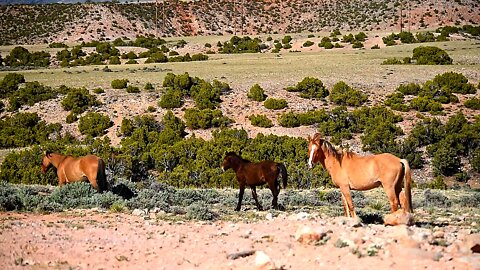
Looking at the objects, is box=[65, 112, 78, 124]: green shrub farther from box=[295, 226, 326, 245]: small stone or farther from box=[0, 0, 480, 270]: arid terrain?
box=[295, 226, 326, 245]: small stone

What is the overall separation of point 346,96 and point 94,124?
62.4ft

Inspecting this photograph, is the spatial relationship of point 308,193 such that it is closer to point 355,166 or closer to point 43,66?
point 355,166

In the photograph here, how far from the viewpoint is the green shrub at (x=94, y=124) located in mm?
38156

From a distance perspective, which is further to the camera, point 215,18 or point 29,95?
point 215,18

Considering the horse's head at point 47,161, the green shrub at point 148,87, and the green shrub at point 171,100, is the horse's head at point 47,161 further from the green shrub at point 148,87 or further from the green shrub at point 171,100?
the green shrub at point 148,87

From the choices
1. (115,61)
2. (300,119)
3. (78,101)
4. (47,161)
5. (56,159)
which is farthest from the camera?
(115,61)

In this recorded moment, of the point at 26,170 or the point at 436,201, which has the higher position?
the point at 436,201

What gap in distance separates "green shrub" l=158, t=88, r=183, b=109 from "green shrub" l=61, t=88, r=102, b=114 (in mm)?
4992

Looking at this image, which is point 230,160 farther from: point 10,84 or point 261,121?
point 10,84

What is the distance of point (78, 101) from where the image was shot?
4197cm

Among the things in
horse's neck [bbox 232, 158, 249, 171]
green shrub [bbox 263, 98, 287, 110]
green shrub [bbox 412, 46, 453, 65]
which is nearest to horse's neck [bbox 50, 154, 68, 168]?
horse's neck [bbox 232, 158, 249, 171]

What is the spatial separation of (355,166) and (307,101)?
1232 inches

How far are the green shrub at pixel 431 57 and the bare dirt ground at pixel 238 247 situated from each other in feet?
150

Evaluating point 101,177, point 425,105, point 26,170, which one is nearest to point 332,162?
point 101,177
